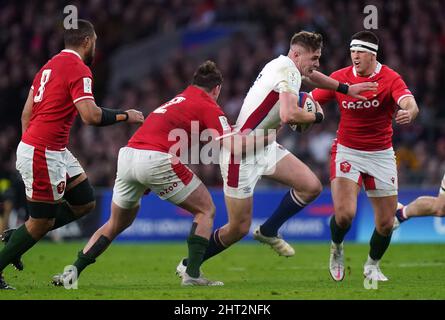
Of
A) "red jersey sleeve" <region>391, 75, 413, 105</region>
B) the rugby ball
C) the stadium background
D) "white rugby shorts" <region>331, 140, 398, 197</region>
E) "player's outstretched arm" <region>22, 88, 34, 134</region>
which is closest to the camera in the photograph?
"player's outstretched arm" <region>22, 88, 34, 134</region>

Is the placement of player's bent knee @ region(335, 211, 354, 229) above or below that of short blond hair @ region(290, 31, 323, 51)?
below

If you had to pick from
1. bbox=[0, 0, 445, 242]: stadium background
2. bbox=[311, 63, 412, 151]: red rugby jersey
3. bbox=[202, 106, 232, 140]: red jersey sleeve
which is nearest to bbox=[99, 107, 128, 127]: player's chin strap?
bbox=[202, 106, 232, 140]: red jersey sleeve

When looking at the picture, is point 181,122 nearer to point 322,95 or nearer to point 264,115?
point 264,115

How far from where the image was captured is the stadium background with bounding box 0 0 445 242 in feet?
70.0

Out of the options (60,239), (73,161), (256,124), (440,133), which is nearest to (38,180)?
(73,161)

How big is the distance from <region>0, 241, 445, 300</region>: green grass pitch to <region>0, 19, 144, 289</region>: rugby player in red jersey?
0.68 meters

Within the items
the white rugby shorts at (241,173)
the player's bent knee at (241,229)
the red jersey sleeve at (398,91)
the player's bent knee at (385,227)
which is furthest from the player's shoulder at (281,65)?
the player's bent knee at (385,227)

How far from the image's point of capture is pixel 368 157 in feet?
38.9

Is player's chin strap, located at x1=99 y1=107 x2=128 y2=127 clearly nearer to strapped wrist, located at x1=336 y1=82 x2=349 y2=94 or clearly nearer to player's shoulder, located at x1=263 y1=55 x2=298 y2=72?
player's shoulder, located at x1=263 y1=55 x2=298 y2=72

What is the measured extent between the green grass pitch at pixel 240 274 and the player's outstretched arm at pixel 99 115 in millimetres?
1749

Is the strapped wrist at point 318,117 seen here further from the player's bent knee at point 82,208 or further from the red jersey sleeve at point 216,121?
the player's bent knee at point 82,208

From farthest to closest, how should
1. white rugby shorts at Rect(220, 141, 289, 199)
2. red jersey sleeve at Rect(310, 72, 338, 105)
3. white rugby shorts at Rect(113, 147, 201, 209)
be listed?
red jersey sleeve at Rect(310, 72, 338, 105)
white rugby shorts at Rect(220, 141, 289, 199)
white rugby shorts at Rect(113, 147, 201, 209)

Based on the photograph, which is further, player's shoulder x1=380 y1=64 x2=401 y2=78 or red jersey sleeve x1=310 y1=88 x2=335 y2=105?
red jersey sleeve x1=310 y1=88 x2=335 y2=105
